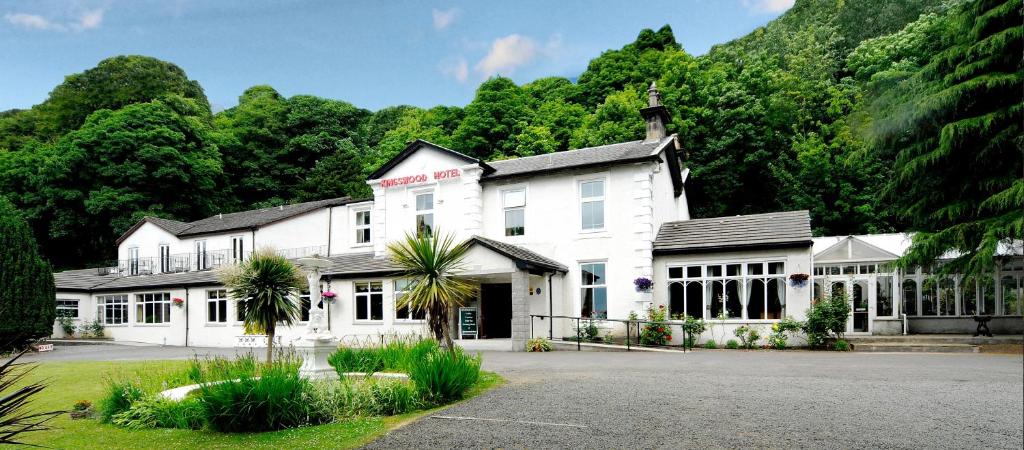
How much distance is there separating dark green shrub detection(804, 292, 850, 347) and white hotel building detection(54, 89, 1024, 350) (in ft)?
2.92

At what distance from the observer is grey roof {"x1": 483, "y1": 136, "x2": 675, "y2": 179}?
71.1ft

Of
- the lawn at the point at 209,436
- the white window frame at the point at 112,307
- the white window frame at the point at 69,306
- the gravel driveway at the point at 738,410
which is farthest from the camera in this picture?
the white window frame at the point at 69,306

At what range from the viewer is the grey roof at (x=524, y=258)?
1934 centimetres

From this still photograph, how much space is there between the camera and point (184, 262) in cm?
3381

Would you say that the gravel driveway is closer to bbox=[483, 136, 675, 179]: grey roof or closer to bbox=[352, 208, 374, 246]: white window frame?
bbox=[483, 136, 675, 179]: grey roof

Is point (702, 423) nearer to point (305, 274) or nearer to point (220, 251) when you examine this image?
point (305, 274)

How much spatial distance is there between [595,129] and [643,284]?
1798 cm

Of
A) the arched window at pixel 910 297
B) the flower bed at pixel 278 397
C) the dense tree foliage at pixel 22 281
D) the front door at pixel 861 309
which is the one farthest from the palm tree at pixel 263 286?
the arched window at pixel 910 297

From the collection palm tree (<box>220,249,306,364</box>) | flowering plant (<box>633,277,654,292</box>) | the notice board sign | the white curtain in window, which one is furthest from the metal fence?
palm tree (<box>220,249,306,364</box>)

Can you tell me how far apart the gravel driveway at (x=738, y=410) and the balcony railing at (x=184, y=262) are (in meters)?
20.9

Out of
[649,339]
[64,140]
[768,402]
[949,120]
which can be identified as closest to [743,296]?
[649,339]

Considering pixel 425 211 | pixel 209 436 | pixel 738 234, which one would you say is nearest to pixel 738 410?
pixel 209 436

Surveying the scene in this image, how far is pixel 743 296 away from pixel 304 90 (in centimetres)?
4505

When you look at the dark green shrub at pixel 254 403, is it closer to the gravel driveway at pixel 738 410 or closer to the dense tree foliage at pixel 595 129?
the gravel driveway at pixel 738 410
